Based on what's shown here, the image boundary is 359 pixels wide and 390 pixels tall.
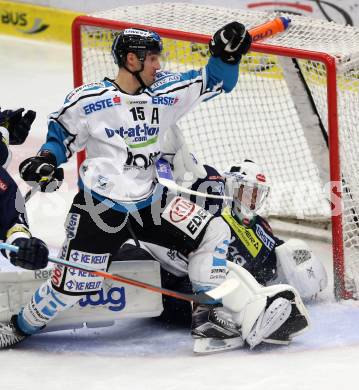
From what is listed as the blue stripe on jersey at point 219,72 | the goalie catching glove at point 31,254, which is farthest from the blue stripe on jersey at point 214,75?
the goalie catching glove at point 31,254

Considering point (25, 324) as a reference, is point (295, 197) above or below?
above

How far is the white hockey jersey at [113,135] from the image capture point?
4086mm

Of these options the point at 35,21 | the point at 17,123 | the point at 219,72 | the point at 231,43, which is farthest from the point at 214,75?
the point at 35,21

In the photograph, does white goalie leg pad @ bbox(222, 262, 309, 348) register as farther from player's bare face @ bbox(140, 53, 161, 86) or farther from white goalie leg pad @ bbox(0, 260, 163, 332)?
player's bare face @ bbox(140, 53, 161, 86)

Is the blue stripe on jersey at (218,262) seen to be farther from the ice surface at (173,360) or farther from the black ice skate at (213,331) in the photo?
the ice surface at (173,360)

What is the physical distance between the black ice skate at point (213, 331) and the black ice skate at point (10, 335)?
0.60 metres

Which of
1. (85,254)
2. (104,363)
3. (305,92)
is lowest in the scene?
(104,363)

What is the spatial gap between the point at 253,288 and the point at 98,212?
61cm

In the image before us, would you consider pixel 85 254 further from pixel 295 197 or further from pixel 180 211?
pixel 295 197

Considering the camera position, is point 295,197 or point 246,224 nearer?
point 246,224

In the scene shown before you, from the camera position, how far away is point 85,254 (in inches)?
162

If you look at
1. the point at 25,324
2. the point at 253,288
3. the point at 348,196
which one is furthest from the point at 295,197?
the point at 25,324

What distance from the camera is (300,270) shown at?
4.72m

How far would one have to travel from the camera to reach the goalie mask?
4676 mm
